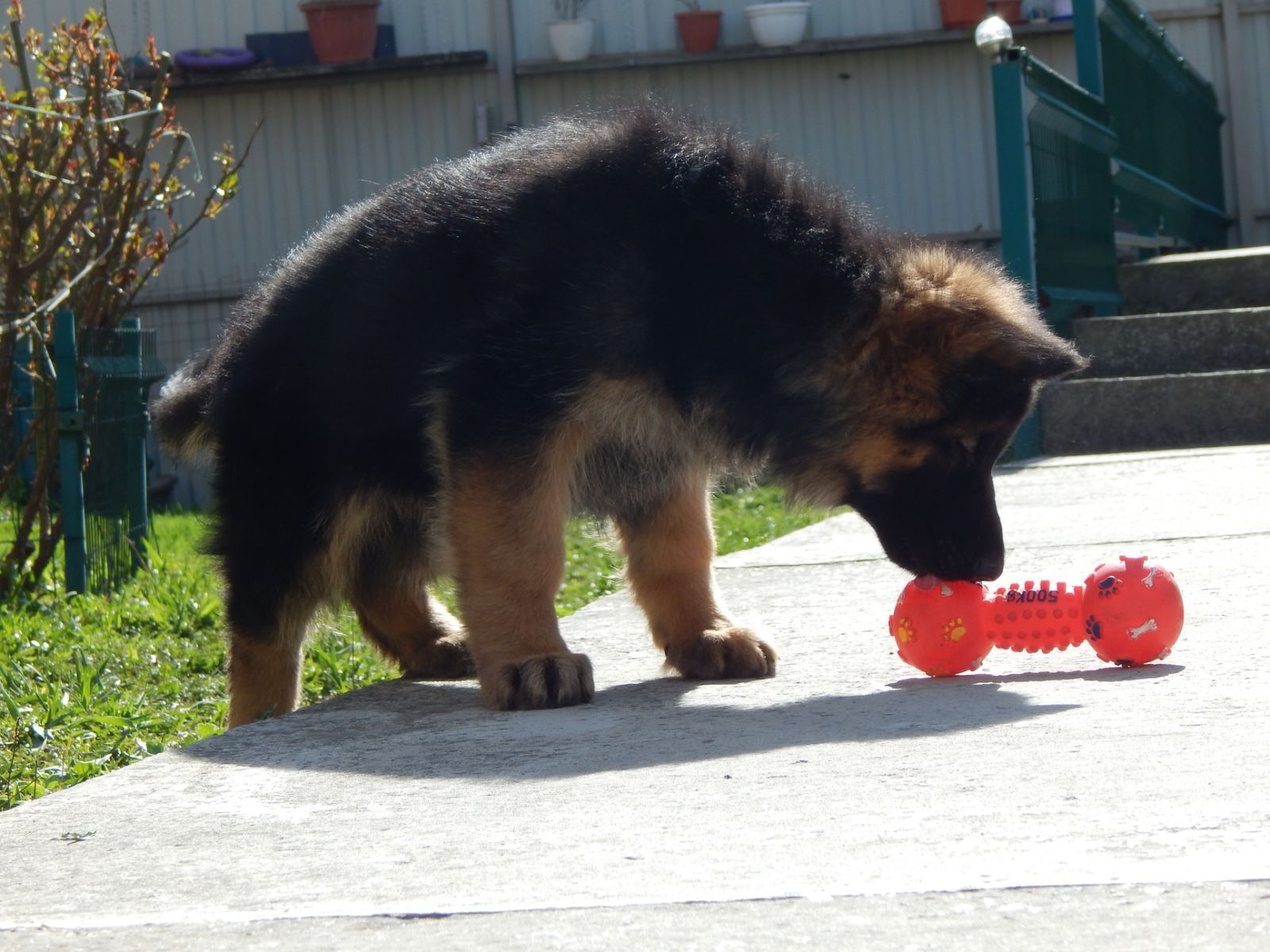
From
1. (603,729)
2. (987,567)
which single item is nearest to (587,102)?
(987,567)

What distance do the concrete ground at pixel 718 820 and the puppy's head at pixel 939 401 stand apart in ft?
1.02

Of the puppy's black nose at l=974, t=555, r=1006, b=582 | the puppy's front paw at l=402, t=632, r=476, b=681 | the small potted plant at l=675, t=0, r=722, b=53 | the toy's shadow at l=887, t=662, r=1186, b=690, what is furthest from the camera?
the small potted plant at l=675, t=0, r=722, b=53

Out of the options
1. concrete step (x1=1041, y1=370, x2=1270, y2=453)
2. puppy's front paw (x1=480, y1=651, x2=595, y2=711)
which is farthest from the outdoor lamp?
puppy's front paw (x1=480, y1=651, x2=595, y2=711)

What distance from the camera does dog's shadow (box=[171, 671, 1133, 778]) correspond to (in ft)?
9.23

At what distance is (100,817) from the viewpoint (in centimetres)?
252

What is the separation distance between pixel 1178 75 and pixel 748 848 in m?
10.7

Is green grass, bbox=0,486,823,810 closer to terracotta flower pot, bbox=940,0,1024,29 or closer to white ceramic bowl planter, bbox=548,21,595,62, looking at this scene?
white ceramic bowl planter, bbox=548,21,595,62

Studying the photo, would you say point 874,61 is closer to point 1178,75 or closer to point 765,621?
point 1178,75

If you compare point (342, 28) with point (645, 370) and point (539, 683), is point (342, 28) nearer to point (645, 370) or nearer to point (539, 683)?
point (645, 370)

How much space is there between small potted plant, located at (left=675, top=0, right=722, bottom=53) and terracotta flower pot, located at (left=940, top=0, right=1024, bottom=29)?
1676 mm

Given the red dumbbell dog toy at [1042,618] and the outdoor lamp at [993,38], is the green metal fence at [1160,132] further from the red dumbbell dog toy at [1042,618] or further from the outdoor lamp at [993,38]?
the red dumbbell dog toy at [1042,618]

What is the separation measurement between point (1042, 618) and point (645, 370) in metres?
0.98

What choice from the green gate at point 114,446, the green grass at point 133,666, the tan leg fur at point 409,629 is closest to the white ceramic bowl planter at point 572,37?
the green gate at point 114,446

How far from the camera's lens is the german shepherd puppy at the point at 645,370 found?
11.2 ft
